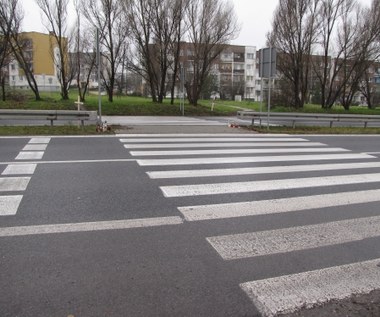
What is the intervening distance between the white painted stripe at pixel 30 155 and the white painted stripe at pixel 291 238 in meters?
6.24

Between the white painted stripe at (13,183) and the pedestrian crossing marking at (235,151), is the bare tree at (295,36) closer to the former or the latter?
the pedestrian crossing marking at (235,151)

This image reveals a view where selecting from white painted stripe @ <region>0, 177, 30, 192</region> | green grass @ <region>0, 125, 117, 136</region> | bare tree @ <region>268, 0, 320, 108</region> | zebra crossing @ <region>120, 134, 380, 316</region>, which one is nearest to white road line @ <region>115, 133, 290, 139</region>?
zebra crossing @ <region>120, 134, 380, 316</region>

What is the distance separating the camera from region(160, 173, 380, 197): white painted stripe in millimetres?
6777

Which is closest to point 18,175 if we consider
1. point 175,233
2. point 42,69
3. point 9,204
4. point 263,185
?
point 9,204

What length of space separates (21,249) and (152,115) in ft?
74.7

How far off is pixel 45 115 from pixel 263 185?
37.8 feet

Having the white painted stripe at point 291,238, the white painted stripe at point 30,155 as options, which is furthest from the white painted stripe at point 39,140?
the white painted stripe at point 291,238

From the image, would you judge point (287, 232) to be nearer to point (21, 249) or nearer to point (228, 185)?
point (228, 185)

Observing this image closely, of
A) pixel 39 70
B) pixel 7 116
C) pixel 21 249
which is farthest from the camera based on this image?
pixel 39 70

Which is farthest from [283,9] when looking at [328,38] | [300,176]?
[300,176]

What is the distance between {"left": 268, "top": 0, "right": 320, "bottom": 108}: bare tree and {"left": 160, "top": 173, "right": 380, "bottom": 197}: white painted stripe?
27369 millimetres

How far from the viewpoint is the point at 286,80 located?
39.2 metres

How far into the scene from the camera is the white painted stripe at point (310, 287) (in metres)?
3.33

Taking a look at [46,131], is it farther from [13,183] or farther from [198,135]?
[13,183]
